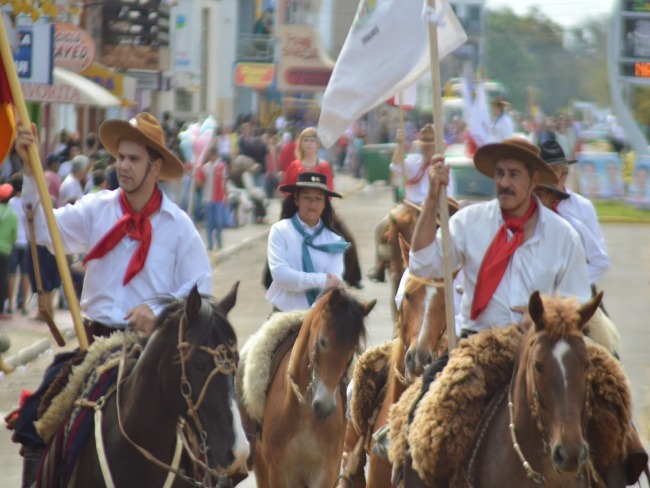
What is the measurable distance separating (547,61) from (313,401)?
115905 mm

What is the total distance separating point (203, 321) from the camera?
615cm

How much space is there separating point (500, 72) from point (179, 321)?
115311 mm

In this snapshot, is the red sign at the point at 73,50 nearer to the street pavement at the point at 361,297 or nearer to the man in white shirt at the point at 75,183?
the street pavement at the point at 361,297

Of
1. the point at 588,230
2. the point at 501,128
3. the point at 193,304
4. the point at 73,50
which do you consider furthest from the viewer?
the point at 501,128

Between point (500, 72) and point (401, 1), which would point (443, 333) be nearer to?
point (401, 1)

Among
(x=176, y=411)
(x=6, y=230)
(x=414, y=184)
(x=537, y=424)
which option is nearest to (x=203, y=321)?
(x=176, y=411)

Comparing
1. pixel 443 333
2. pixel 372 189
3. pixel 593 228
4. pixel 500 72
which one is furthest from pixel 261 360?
pixel 500 72

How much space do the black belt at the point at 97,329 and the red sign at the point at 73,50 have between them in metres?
19.4

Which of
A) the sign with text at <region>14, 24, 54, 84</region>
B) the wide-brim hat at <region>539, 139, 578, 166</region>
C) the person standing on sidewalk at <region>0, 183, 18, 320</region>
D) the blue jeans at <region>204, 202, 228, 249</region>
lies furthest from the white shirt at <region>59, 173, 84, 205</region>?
the wide-brim hat at <region>539, 139, 578, 166</region>

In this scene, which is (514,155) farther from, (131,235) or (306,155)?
(306,155)

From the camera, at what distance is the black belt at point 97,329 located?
722cm

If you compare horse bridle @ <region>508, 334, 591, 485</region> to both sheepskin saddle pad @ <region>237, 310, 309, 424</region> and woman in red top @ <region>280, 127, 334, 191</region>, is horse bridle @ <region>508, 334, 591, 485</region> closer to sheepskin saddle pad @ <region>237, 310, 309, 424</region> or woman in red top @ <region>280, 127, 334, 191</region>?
sheepskin saddle pad @ <region>237, 310, 309, 424</region>

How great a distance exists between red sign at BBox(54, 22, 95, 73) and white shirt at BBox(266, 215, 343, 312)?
16924 millimetres

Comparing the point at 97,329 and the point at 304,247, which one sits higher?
the point at 304,247
